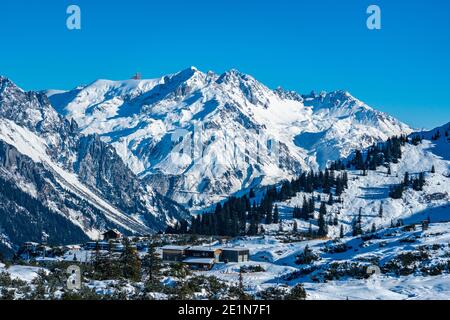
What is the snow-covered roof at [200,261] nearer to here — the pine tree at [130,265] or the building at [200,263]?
the building at [200,263]

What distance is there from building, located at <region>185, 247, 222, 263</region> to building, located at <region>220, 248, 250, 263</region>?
103cm

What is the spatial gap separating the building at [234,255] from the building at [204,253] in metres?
1.03

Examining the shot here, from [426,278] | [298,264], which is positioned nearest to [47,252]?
[298,264]

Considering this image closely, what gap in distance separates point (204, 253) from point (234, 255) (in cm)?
611

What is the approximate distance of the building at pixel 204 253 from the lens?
158125 mm

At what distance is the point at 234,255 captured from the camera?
159 meters

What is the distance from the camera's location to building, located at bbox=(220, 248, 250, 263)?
15800cm

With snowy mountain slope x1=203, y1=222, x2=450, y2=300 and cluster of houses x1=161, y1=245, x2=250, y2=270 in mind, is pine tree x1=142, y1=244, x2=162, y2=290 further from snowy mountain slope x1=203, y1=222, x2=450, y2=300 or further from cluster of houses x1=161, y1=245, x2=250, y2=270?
cluster of houses x1=161, y1=245, x2=250, y2=270
